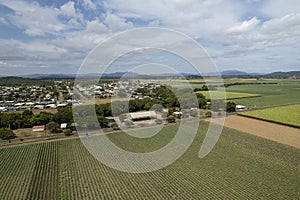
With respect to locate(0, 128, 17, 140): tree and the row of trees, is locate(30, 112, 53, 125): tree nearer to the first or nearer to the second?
the row of trees

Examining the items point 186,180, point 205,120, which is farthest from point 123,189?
point 205,120

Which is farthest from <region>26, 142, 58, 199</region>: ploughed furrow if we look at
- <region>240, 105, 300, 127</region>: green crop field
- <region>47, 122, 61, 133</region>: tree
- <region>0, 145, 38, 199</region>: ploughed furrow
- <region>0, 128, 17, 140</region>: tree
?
<region>240, 105, 300, 127</region>: green crop field

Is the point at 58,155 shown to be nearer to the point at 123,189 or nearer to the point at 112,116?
the point at 123,189

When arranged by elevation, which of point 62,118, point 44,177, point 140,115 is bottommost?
point 44,177

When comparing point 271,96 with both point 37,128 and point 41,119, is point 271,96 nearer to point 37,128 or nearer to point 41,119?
point 41,119

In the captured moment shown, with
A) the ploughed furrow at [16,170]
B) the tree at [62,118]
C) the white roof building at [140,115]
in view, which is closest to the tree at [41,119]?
the tree at [62,118]

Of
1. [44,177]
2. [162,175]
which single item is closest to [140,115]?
[162,175]

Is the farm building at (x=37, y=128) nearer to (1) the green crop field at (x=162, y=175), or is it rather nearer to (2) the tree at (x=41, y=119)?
(2) the tree at (x=41, y=119)
